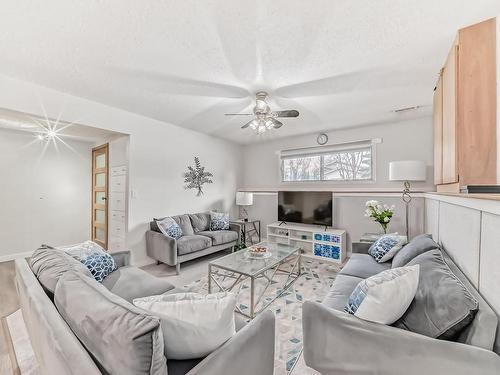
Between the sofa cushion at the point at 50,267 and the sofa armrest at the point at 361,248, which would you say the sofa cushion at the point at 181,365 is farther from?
the sofa armrest at the point at 361,248

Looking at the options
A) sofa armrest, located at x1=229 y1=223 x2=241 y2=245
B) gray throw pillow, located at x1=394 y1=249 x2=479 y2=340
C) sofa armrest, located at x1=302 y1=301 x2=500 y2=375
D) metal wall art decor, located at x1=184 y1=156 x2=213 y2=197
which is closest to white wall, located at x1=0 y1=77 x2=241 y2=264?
metal wall art decor, located at x1=184 y1=156 x2=213 y2=197

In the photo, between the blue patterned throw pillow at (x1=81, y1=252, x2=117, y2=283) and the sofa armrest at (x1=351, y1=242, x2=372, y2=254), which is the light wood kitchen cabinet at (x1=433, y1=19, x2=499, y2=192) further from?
the blue patterned throw pillow at (x1=81, y1=252, x2=117, y2=283)

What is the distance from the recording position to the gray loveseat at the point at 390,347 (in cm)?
95

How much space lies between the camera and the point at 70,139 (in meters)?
4.57

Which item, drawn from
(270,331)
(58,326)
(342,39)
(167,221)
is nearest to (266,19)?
(342,39)

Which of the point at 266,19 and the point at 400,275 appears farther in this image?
the point at 266,19

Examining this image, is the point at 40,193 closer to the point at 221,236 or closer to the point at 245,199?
the point at 221,236

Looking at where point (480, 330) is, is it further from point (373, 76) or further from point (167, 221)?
point (167, 221)

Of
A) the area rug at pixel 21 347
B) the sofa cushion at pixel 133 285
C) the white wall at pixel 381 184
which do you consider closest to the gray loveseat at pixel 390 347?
the sofa cushion at pixel 133 285

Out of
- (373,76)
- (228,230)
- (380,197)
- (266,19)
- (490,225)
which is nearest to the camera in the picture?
(490,225)

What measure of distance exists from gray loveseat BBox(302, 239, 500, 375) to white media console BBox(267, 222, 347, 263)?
2.32m

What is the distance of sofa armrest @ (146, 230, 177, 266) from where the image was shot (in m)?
3.24

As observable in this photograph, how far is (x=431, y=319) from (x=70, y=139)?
5.88 meters

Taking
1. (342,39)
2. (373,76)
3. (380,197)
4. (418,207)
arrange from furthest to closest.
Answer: (380,197)
(418,207)
(373,76)
(342,39)
